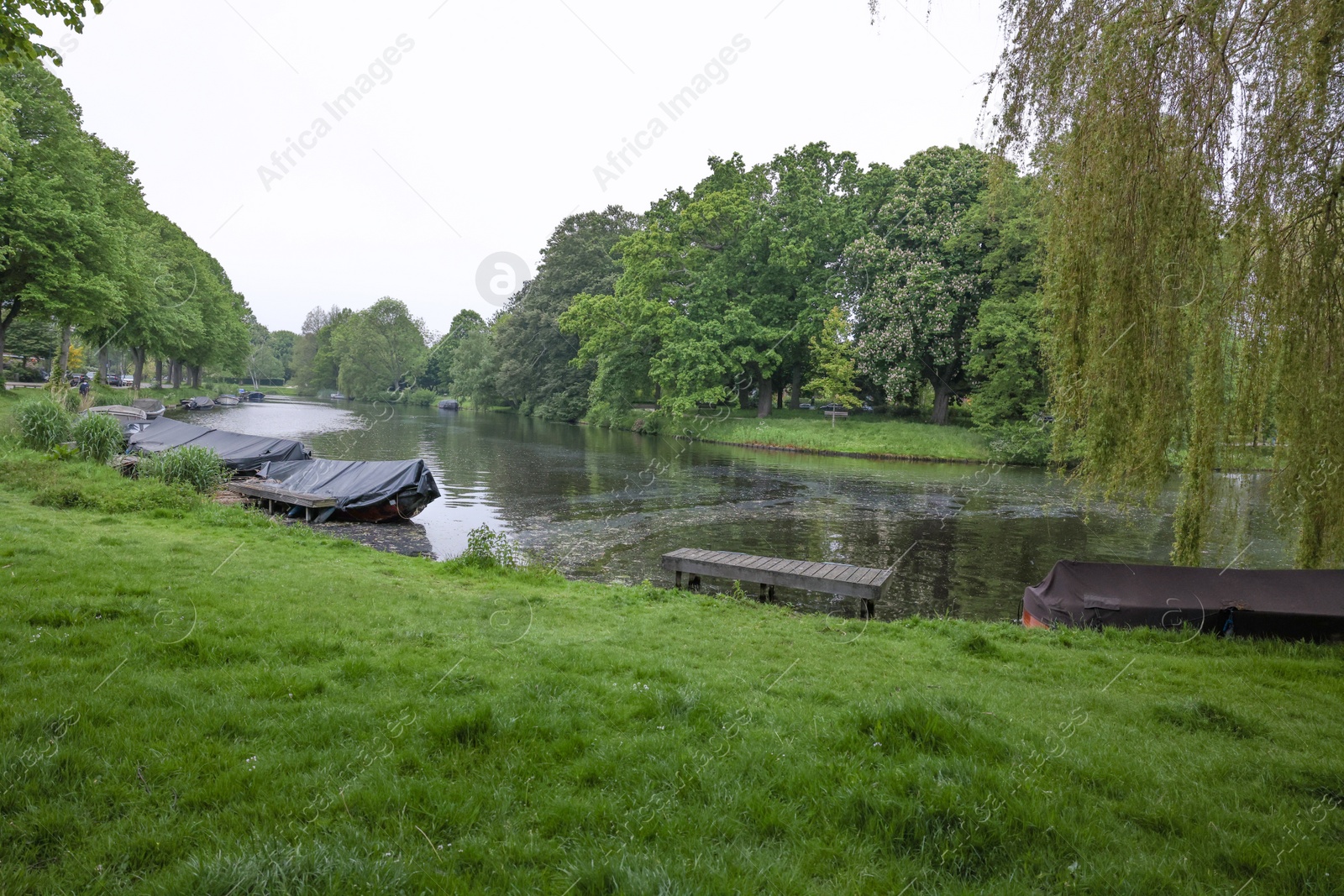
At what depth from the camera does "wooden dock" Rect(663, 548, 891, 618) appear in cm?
1033

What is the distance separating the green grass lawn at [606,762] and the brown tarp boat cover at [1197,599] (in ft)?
3.31

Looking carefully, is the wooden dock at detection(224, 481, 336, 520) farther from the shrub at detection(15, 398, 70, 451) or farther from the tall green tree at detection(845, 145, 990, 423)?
the tall green tree at detection(845, 145, 990, 423)

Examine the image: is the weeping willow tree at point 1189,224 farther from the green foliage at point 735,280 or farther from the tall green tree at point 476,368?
the tall green tree at point 476,368

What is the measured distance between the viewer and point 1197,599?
8.74 m

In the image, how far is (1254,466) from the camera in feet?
25.6

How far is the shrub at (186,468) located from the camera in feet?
54.5

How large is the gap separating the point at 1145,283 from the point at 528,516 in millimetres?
15097

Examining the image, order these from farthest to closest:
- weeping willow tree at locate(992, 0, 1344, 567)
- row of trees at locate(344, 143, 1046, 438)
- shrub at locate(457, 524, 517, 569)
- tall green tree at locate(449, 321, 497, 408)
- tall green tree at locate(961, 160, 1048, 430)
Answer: tall green tree at locate(449, 321, 497, 408) → row of trees at locate(344, 143, 1046, 438) → tall green tree at locate(961, 160, 1048, 430) → shrub at locate(457, 524, 517, 569) → weeping willow tree at locate(992, 0, 1344, 567)

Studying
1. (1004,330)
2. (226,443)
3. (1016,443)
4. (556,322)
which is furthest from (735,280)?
(226,443)

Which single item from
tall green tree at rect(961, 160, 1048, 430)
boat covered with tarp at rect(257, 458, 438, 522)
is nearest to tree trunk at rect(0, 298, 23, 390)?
boat covered with tarp at rect(257, 458, 438, 522)

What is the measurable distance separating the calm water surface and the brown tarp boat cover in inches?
38.9

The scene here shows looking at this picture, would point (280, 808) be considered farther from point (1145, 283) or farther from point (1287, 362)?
point (1287, 362)

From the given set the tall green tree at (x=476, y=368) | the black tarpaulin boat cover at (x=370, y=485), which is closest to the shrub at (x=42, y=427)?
the black tarpaulin boat cover at (x=370, y=485)

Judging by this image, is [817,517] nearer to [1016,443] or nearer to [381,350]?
[1016,443]
